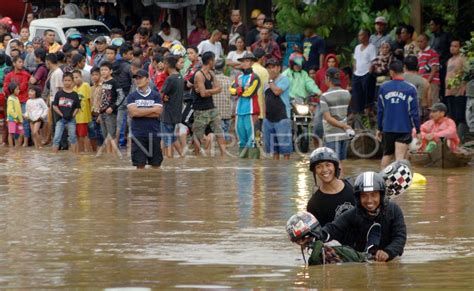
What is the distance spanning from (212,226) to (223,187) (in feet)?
13.2

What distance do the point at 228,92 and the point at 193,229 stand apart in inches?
400

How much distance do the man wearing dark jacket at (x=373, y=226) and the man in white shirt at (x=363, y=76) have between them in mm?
13241

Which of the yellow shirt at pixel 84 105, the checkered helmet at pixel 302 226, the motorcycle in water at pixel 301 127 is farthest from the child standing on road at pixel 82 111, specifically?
the checkered helmet at pixel 302 226

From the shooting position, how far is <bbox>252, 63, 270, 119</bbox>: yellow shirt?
23766mm

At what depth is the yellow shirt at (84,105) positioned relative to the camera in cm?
2597

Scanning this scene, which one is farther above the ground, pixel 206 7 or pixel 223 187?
pixel 206 7

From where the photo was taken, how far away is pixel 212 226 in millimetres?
14672

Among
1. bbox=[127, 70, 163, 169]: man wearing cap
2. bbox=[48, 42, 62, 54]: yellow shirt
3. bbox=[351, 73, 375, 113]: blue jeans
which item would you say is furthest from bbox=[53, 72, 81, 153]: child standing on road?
bbox=[127, 70, 163, 169]: man wearing cap

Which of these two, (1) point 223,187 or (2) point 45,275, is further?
(1) point 223,187

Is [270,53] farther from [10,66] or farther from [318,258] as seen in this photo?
[318,258]

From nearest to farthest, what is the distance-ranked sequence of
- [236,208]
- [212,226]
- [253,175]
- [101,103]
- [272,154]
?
[212,226], [236,208], [253,175], [272,154], [101,103]

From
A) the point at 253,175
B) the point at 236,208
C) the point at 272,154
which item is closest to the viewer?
the point at 236,208

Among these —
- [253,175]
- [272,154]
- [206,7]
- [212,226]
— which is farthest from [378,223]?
[206,7]

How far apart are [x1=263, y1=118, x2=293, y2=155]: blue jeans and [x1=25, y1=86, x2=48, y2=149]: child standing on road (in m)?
5.83
